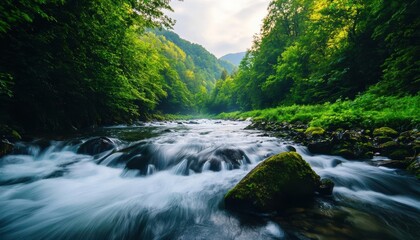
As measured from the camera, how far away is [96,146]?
21.6 feet

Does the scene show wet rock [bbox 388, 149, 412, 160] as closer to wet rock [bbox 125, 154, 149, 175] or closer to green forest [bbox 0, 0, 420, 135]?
green forest [bbox 0, 0, 420, 135]

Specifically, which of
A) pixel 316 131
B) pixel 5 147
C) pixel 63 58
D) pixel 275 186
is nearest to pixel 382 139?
pixel 316 131

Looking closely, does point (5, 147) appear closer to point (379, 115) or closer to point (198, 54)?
point (379, 115)

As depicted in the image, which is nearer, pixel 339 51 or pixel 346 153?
pixel 346 153

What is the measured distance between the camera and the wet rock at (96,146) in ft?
21.2

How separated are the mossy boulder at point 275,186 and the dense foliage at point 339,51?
723 cm

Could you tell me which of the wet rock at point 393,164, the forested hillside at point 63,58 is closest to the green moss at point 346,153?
the wet rock at point 393,164

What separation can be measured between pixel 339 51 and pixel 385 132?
910cm

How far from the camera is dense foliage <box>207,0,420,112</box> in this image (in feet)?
25.3

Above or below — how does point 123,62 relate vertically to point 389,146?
above

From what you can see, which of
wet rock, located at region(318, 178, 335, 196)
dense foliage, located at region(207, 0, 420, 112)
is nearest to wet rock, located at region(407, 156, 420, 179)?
wet rock, located at region(318, 178, 335, 196)

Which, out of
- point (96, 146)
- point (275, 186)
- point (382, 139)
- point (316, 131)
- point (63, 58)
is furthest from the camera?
point (63, 58)

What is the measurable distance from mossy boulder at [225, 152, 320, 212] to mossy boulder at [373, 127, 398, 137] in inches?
150

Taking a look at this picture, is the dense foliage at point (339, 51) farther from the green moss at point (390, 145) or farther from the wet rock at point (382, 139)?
the green moss at point (390, 145)
